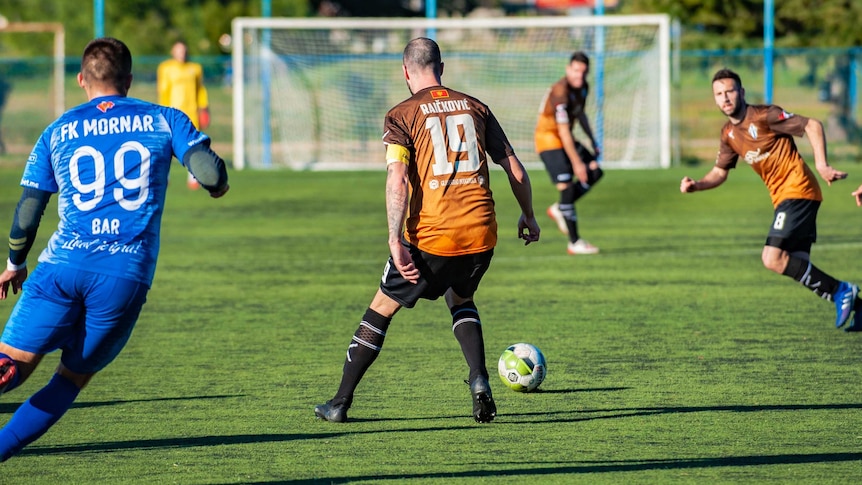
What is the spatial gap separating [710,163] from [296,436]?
23023 mm

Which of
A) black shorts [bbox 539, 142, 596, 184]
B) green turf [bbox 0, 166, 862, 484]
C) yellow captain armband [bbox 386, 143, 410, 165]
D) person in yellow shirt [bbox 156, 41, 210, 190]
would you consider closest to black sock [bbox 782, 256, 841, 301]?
green turf [bbox 0, 166, 862, 484]

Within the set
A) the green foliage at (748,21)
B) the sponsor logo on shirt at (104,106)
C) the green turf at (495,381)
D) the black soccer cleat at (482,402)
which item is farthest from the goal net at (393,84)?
the sponsor logo on shirt at (104,106)

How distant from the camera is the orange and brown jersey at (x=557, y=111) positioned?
44.3ft

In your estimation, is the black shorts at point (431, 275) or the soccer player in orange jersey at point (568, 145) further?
the soccer player in orange jersey at point (568, 145)

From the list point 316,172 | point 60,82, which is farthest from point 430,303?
point 60,82

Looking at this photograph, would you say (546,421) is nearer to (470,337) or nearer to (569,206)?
(470,337)

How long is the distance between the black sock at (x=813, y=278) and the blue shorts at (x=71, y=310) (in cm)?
569

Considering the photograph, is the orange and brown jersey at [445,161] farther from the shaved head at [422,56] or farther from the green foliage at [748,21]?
the green foliage at [748,21]

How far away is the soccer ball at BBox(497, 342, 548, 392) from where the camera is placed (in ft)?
23.4

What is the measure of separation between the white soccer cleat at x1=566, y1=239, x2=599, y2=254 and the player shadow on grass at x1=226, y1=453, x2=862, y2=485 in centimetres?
830

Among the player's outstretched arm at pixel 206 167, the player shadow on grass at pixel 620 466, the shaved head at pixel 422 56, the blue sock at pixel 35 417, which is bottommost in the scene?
the player shadow on grass at pixel 620 466

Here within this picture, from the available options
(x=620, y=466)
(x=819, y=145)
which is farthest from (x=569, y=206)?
(x=620, y=466)

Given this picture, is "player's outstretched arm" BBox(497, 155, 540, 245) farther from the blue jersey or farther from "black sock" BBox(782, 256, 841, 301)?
"black sock" BBox(782, 256, 841, 301)

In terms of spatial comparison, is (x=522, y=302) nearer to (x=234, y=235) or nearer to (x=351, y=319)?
(x=351, y=319)
